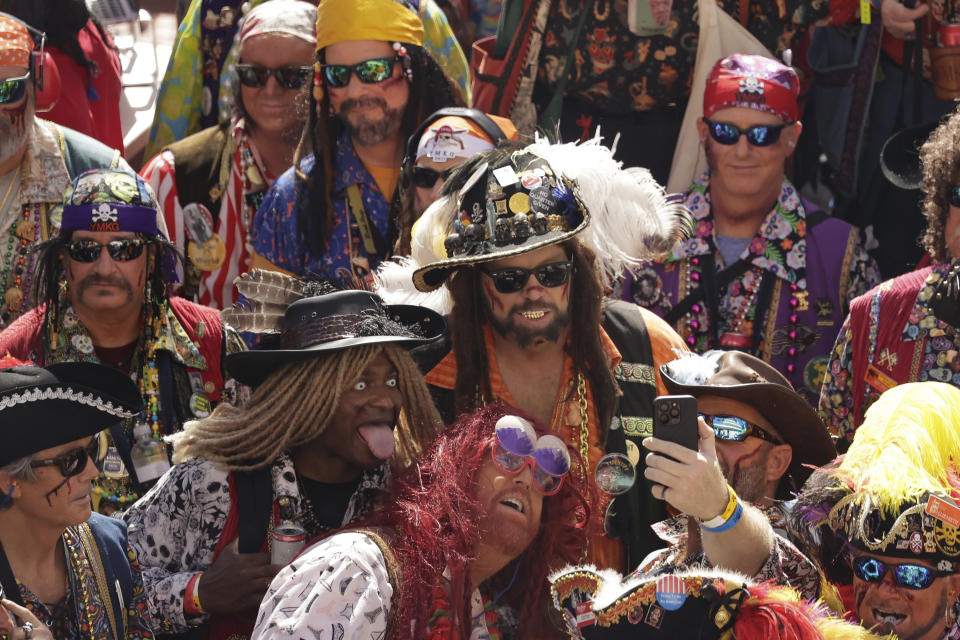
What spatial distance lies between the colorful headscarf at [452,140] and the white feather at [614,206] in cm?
78

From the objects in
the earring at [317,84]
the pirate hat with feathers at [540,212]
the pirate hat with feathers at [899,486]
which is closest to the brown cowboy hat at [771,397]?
the pirate hat with feathers at [899,486]

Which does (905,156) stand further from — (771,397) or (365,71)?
(365,71)

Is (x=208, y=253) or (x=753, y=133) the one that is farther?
(x=208, y=253)

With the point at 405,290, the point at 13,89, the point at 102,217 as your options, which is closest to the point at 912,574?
the point at 405,290

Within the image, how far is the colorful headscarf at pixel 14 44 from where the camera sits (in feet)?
20.7

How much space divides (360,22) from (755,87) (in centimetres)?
181

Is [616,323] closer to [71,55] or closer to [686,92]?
[686,92]

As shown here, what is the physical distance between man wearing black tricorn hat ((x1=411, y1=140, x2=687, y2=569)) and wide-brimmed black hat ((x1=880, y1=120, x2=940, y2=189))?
1.43 meters

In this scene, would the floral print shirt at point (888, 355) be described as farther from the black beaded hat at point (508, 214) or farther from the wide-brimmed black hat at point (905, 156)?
the black beaded hat at point (508, 214)

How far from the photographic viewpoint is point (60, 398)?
420 centimetres

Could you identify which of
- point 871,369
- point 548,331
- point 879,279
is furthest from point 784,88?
point 548,331

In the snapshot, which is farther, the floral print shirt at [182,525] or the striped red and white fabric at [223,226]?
the striped red and white fabric at [223,226]

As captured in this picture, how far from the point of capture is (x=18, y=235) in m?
6.32

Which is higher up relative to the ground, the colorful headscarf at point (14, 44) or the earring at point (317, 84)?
the colorful headscarf at point (14, 44)
